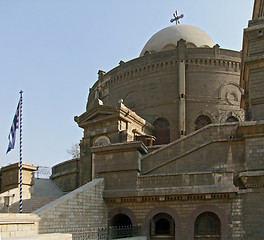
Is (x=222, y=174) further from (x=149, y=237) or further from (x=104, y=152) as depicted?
(x=104, y=152)

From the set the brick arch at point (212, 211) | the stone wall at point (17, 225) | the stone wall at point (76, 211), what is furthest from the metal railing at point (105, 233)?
the brick arch at point (212, 211)

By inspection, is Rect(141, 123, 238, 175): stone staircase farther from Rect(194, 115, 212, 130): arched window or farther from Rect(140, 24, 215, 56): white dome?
Rect(140, 24, 215, 56): white dome

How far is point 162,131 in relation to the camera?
30984 mm

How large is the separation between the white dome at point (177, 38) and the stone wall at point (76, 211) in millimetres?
20835

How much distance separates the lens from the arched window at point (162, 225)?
58.7 ft

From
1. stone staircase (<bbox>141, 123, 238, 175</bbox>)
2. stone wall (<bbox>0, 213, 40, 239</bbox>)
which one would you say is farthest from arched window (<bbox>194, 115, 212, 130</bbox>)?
stone wall (<bbox>0, 213, 40, 239</bbox>)

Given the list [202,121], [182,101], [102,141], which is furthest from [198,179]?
[202,121]

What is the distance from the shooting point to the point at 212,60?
3180 centimetres

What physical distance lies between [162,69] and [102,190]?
51.3 ft

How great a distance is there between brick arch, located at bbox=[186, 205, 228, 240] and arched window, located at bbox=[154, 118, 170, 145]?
13.6 m

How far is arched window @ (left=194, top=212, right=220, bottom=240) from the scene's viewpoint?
17.0 meters

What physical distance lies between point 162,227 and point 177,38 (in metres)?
22.1

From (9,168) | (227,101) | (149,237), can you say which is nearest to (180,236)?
(149,237)

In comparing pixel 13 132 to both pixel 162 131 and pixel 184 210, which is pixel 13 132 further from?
pixel 162 131
